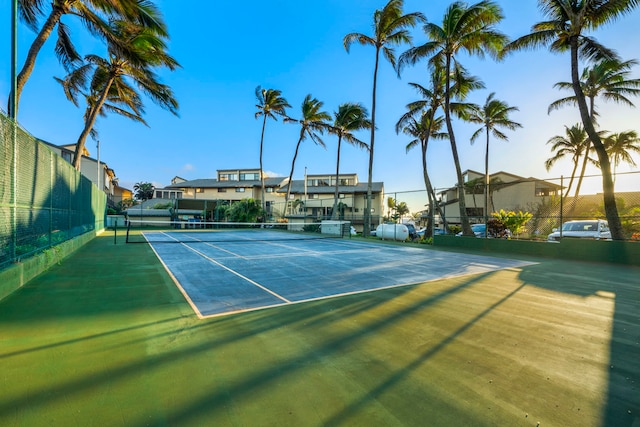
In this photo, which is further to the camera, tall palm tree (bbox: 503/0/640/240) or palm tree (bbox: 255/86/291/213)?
palm tree (bbox: 255/86/291/213)

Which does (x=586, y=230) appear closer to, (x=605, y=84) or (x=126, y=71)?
(x=605, y=84)

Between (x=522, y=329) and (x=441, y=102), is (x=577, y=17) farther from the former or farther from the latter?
(x=522, y=329)

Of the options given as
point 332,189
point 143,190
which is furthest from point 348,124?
point 143,190

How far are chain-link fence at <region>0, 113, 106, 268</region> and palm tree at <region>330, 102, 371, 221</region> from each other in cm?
1902

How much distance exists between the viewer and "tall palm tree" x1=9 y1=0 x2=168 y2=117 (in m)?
9.39

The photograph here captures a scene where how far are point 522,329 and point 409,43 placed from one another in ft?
69.3

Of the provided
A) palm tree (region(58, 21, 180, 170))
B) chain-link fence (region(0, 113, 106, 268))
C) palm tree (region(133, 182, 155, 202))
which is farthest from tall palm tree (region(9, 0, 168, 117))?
palm tree (region(133, 182, 155, 202))

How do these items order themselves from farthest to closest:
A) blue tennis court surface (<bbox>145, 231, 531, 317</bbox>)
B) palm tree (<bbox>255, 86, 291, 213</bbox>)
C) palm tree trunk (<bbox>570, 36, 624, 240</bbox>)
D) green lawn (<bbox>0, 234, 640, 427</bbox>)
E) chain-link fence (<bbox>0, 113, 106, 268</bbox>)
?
palm tree (<bbox>255, 86, 291, 213</bbox>) → palm tree trunk (<bbox>570, 36, 624, 240</bbox>) → chain-link fence (<bbox>0, 113, 106, 268</bbox>) → blue tennis court surface (<bbox>145, 231, 531, 317</bbox>) → green lawn (<bbox>0, 234, 640, 427</bbox>)

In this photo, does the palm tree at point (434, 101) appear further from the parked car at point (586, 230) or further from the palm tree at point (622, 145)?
the palm tree at point (622, 145)

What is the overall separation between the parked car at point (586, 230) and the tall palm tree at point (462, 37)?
14.7 feet

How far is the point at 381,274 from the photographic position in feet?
23.9

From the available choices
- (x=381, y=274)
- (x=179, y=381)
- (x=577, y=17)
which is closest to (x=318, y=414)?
(x=179, y=381)

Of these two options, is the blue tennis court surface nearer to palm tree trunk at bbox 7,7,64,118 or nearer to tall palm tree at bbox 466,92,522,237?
palm tree trunk at bbox 7,7,64,118

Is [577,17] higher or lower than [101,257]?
higher
